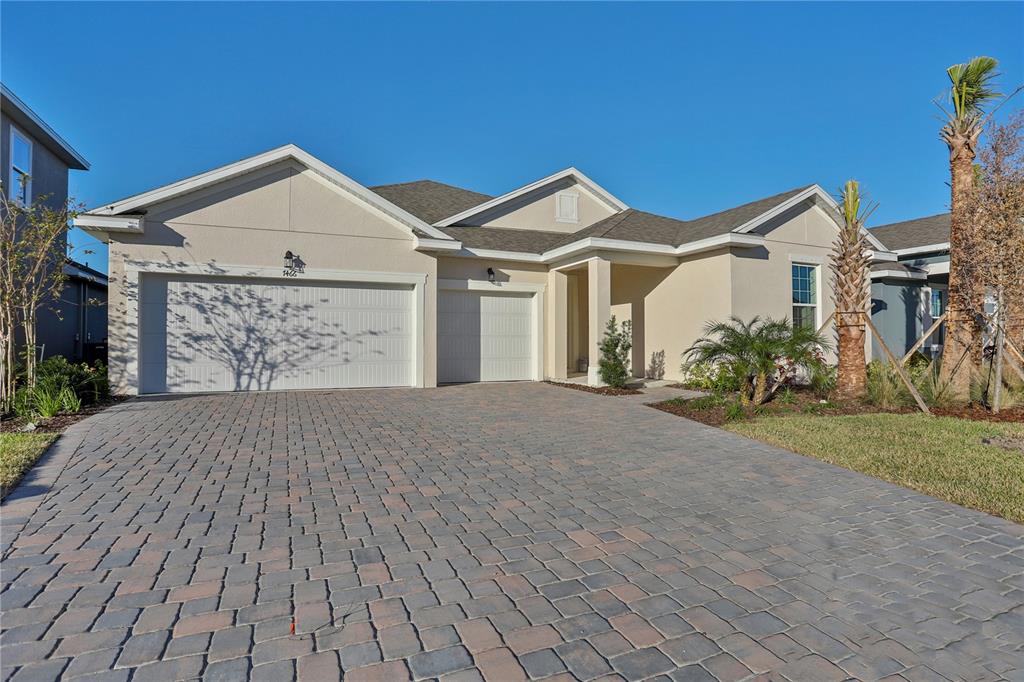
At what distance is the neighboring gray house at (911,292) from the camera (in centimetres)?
1571

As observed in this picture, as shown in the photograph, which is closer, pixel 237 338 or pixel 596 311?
pixel 237 338

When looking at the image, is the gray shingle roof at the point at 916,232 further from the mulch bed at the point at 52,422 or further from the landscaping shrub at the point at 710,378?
the mulch bed at the point at 52,422

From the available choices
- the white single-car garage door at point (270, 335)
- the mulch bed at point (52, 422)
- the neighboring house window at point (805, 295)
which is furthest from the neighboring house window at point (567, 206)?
the mulch bed at point (52, 422)

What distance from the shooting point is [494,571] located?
10.6ft

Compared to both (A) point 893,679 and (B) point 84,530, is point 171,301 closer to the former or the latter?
(B) point 84,530

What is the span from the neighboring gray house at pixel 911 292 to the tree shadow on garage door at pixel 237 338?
597 inches

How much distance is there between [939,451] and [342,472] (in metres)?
6.89

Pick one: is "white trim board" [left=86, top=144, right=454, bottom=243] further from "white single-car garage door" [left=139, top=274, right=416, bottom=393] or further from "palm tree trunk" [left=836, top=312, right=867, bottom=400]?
"palm tree trunk" [left=836, top=312, right=867, bottom=400]

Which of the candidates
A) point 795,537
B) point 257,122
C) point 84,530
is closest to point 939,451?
point 795,537

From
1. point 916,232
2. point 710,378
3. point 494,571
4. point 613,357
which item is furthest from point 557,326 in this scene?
point 916,232

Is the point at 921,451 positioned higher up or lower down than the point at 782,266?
lower down

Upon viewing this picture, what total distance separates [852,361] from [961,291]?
238 centimetres

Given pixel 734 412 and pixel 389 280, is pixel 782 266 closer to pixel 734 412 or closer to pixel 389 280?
pixel 734 412

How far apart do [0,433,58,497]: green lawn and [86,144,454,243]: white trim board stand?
17.4ft
